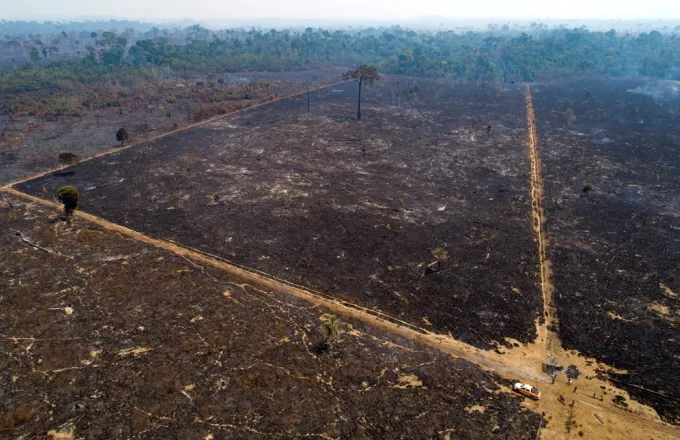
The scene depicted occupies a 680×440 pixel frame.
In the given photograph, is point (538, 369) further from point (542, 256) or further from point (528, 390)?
point (542, 256)

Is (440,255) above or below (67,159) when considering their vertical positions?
below

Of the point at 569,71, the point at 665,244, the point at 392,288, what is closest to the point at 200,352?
the point at 392,288

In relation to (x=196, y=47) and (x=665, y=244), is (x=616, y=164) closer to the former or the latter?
(x=665, y=244)

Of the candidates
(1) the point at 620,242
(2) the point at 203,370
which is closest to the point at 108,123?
(2) the point at 203,370

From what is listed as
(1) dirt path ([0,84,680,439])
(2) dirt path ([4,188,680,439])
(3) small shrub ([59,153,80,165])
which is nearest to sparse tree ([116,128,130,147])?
(3) small shrub ([59,153,80,165])

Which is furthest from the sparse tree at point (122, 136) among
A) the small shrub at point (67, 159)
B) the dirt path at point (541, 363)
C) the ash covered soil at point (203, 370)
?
the ash covered soil at point (203, 370)

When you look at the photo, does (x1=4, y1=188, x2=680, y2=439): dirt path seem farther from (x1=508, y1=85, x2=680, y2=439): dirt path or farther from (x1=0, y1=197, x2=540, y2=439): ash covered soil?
(x1=0, y1=197, x2=540, y2=439): ash covered soil

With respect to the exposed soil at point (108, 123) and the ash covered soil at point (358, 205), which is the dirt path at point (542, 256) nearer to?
the ash covered soil at point (358, 205)
